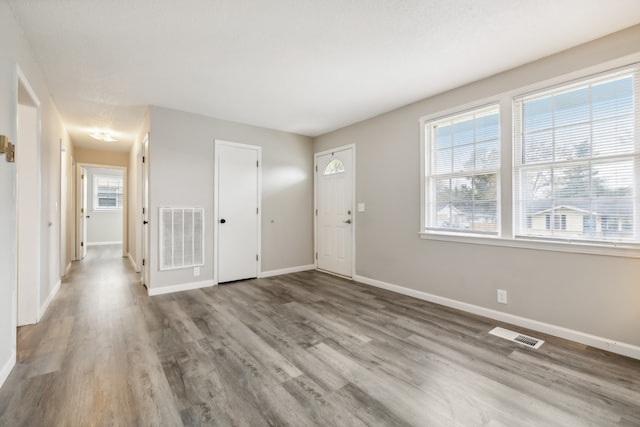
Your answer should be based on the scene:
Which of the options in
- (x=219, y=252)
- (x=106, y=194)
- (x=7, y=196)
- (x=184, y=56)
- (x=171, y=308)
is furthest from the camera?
(x=106, y=194)

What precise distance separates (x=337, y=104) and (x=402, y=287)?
8.46 feet

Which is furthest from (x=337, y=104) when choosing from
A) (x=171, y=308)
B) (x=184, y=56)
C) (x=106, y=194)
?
(x=106, y=194)

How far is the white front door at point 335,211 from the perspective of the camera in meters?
4.70

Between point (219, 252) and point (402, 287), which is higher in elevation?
point (219, 252)

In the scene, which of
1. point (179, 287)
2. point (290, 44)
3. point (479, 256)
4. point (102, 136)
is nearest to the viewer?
point (290, 44)

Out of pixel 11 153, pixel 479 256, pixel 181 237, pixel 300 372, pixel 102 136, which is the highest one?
pixel 102 136

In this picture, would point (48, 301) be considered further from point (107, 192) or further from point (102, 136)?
point (107, 192)

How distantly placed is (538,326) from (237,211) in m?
3.97

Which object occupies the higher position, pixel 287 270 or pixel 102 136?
pixel 102 136

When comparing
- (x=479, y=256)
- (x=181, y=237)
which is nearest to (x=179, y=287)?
(x=181, y=237)

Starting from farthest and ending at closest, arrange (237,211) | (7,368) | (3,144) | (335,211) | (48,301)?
1. (335,211)
2. (237,211)
3. (48,301)
4. (7,368)
5. (3,144)

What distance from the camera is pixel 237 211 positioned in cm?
455

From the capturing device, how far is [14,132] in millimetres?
2076

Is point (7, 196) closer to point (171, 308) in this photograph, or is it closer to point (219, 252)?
point (171, 308)
